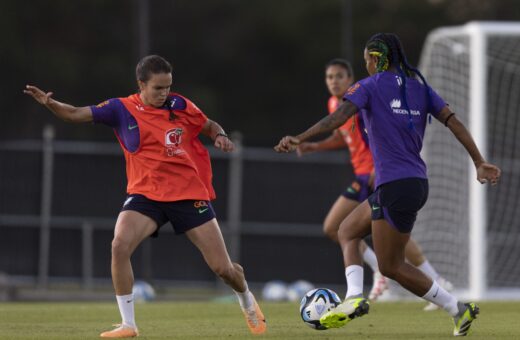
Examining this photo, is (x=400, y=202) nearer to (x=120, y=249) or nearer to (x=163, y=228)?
(x=120, y=249)

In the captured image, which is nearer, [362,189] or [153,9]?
[362,189]

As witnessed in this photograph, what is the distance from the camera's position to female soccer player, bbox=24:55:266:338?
9.74m

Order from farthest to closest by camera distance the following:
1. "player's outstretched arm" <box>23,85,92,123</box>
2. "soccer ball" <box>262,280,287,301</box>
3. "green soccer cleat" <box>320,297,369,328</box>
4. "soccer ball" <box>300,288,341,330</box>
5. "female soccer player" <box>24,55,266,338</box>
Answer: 1. "soccer ball" <box>262,280,287,301</box>
2. "soccer ball" <box>300,288,341,330</box>
3. "female soccer player" <box>24,55,266,338</box>
4. "player's outstretched arm" <box>23,85,92,123</box>
5. "green soccer cleat" <box>320,297,369,328</box>

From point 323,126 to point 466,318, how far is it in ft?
5.58

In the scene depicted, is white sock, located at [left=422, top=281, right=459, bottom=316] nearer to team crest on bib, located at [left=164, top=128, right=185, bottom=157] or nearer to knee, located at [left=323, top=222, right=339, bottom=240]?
team crest on bib, located at [left=164, top=128, right=185, bottom=157]

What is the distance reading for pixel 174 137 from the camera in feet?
32.5

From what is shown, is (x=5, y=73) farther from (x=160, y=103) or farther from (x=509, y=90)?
(x=160, y=103)

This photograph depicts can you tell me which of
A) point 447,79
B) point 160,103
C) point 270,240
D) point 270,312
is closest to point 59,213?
point 270,240

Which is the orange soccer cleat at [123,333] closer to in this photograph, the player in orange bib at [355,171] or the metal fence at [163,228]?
the player in orange bib at [355,171]

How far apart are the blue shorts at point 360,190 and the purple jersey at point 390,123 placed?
11.2 ft

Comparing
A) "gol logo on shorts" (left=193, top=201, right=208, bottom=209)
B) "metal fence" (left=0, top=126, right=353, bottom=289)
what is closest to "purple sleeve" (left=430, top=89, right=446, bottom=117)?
"gol logo on shorts" (left=193, top=201, right=208, bottom=209)

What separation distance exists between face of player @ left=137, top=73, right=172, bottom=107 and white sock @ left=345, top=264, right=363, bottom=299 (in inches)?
79.4

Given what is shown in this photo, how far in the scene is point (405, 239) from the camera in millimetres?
9406

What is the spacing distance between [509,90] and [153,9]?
19.7m
